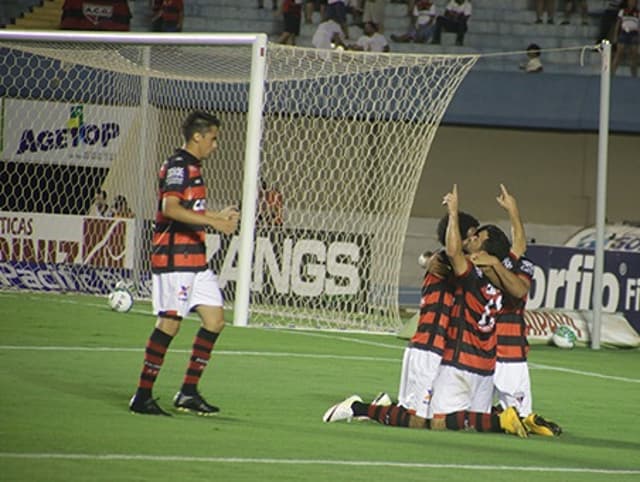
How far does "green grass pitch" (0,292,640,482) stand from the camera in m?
7.82

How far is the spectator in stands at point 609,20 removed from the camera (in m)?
29.1

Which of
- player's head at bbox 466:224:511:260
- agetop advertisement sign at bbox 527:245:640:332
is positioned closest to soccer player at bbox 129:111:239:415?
player's head at bbox 466:224:511:260

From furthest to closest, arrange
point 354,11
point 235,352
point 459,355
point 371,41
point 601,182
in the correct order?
point 354,11 < point 371,41 < point 601,182 < point 235,352 < point 459,355

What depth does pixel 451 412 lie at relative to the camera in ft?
32.4

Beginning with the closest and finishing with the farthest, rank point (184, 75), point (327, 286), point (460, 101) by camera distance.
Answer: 1. point (327, 286)
2. point (184, 75)
3. point (460, 101)

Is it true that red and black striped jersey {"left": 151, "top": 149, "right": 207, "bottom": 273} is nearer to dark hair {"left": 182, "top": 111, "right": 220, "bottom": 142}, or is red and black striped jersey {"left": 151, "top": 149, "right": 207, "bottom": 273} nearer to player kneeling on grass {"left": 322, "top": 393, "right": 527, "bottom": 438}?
dark hair {"left": 182, "top": 111, "right": 220, "bottom": 142}

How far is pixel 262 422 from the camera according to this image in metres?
9.70

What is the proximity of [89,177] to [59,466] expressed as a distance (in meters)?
17.3

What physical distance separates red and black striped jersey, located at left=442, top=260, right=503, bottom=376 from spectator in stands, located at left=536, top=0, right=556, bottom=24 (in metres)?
20.5

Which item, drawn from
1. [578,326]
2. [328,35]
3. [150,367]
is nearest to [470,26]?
[328,35]

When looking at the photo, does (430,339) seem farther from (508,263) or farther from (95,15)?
(95,15)

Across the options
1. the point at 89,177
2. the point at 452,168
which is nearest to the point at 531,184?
the point at 452,168

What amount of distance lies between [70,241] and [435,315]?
12439mm

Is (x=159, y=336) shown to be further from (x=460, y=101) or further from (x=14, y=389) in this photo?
(x=460, y=101)
